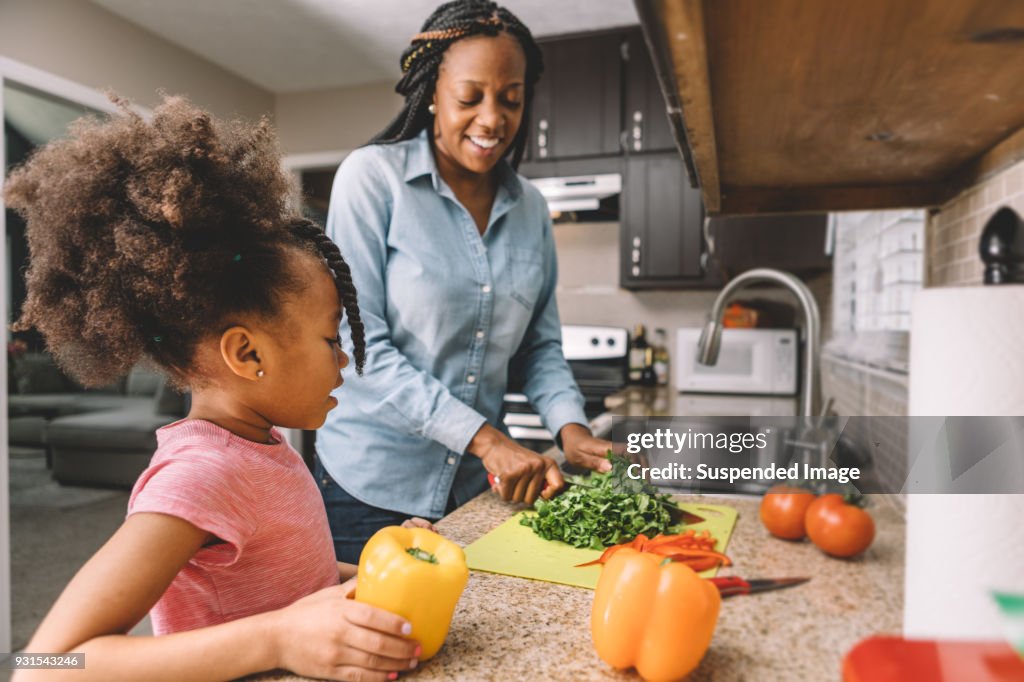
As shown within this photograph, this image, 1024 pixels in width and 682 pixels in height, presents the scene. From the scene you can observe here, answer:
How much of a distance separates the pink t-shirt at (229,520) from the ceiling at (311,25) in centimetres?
291

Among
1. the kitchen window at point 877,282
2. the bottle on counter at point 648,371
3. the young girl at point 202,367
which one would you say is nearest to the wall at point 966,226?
the kitchen window at point 877,282

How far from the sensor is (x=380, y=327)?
115cm

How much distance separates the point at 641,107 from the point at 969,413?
314 centimetres

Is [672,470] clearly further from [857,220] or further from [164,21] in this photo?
[164,21]

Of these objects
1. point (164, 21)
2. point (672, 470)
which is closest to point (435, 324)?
point (672, 470)

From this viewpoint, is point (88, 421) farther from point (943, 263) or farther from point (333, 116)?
point (943, 263)

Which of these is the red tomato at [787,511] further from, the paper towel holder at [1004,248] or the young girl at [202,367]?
the young girl at [202,367]

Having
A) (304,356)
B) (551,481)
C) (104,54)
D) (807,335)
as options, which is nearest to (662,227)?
(807,335)

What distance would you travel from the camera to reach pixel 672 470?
1082 mm

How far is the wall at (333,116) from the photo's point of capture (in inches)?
165

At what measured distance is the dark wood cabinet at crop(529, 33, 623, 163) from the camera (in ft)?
Answer: 11.1

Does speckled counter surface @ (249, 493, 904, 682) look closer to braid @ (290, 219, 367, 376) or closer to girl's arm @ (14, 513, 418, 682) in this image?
girl's arm @ (14, 513, 418, 682)

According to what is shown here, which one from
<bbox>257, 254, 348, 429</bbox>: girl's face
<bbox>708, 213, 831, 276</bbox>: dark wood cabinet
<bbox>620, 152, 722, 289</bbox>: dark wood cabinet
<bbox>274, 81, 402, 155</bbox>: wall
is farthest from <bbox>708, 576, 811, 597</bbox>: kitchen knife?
<bbox>274, 81, 402, 155</bbox>: wall

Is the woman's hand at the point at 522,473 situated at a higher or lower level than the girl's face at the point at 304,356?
lower
